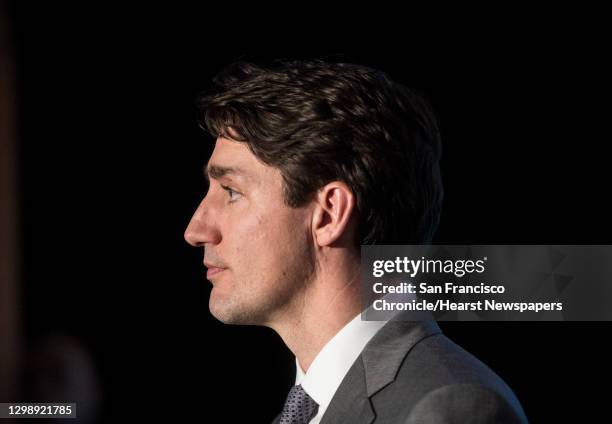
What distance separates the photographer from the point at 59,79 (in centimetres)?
324

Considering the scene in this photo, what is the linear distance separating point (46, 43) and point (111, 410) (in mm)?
1420

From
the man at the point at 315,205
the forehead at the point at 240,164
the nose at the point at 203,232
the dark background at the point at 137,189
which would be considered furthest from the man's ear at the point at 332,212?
the dark background at the point at 137,189

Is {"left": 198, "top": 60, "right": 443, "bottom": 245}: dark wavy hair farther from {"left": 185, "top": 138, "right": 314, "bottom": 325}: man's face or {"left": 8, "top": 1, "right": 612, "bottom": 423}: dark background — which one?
{"left": 8, "top": 1, "right": 612, "bottom": 423}: dark background

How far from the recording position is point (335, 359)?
202 centimetres

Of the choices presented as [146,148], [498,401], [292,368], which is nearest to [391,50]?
[146,148]

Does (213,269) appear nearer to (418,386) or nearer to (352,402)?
(352,402)

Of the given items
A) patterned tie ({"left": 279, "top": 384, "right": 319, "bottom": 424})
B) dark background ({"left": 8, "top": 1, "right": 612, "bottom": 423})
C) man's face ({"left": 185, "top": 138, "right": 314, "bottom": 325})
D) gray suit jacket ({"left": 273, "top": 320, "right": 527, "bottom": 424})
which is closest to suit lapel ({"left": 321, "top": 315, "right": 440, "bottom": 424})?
gray suit jacket ({"left": 273, "top": 320, "right": 527, "bottom": 424})

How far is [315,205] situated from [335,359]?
0.39 meters

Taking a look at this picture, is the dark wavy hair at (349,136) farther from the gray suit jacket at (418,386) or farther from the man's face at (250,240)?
the gray suit jacket at (418,386)

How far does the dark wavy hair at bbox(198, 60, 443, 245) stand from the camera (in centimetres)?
212

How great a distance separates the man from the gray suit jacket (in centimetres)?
1

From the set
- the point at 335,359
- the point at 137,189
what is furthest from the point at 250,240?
the point at 137,189

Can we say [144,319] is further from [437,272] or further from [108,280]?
[437,272]

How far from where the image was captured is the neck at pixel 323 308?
2.05 metres
